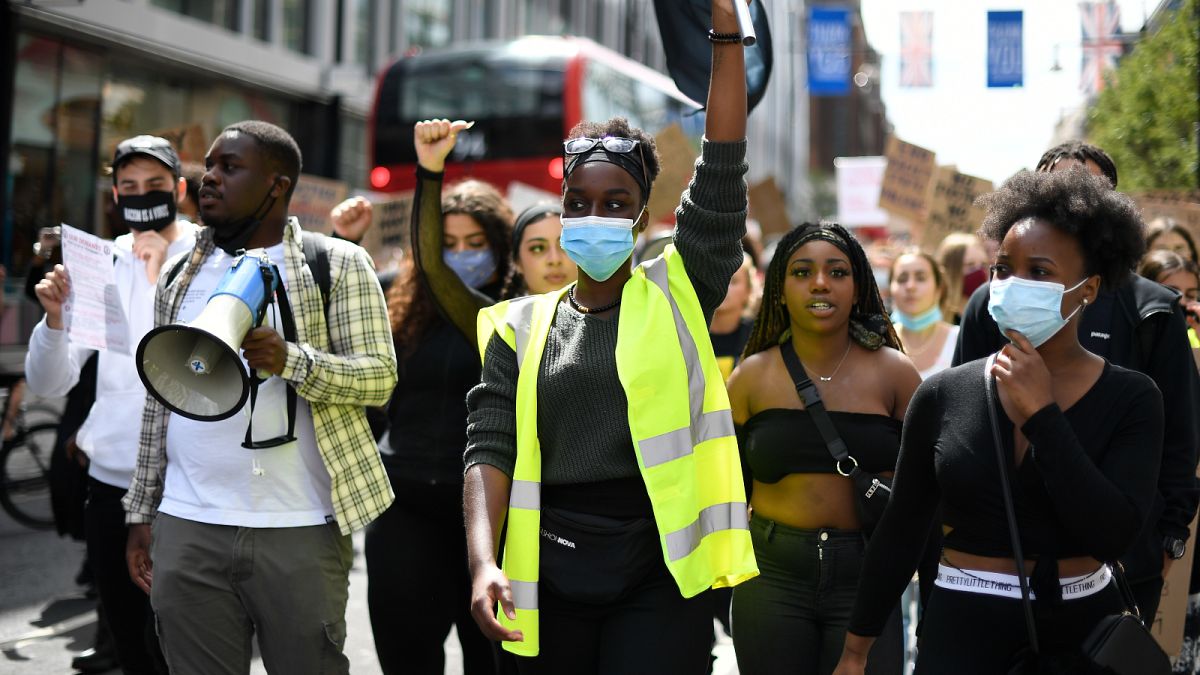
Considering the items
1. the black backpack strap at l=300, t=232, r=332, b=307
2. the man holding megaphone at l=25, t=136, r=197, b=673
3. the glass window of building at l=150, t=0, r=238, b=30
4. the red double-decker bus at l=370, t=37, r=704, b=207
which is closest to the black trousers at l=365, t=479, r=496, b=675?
the man holding megaphone at l=25, t=136, r=197, b=673

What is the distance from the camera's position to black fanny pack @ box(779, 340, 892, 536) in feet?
12.3

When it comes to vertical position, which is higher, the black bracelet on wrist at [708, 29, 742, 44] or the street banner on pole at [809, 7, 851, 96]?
the street banner on pole at [809, 7, 851, 96]

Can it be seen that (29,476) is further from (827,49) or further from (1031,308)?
(827,49)

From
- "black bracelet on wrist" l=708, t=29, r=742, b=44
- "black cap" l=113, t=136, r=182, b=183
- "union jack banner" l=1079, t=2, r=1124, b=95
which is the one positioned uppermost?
"union jack banner" l=1079, t=2, r=1124, b=95

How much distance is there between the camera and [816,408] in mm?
3910

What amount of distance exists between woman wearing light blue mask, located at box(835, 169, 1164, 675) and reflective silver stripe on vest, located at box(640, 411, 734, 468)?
456 millimetres

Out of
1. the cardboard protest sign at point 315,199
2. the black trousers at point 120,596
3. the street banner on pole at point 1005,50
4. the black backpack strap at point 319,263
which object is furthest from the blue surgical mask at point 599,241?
the street banner on pole at point 1005,50

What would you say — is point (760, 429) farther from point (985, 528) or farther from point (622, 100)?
point (622, 100)

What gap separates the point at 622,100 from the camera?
17.0m

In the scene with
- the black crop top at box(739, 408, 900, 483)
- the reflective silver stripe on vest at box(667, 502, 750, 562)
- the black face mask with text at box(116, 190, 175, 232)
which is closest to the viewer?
the reflective silver stripe on vest at box(667, 502, 750, 562)

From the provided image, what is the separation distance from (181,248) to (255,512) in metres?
1.50

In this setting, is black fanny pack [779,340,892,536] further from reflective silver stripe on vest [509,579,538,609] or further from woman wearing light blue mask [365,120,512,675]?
reflective silver stripe on vest [509,579,538,609]

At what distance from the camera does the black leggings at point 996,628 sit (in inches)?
107

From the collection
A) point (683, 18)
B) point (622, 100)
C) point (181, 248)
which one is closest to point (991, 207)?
point (683, 18)
